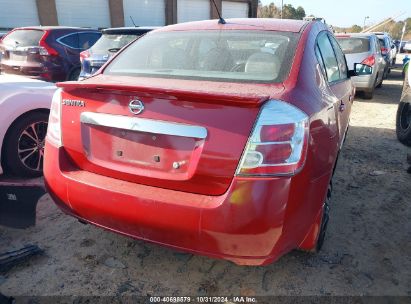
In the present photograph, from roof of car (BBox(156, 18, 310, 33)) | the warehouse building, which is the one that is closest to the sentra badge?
roof of car (BBox(156, 18, 310, 33))

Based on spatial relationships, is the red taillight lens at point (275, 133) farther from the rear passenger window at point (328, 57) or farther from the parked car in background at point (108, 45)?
the parked car in background at point (108, 45)

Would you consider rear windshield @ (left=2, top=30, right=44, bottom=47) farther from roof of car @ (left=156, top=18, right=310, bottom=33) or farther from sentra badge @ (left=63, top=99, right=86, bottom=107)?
sentra badge @ (left=63, top=99, right=86, bottom=107)

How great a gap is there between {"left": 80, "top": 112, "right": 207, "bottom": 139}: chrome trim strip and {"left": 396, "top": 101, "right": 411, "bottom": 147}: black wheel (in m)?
4.51

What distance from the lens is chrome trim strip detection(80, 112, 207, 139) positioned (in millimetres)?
1864

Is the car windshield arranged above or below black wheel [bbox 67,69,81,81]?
above

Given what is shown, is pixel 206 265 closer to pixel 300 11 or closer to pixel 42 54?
pixel 42 54

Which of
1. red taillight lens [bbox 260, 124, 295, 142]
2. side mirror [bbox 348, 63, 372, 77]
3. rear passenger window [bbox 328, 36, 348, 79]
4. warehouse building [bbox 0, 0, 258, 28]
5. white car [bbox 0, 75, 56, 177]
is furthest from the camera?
warehouse building [bbox 0, 0, 258, 28]

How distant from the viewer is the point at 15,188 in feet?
8.99

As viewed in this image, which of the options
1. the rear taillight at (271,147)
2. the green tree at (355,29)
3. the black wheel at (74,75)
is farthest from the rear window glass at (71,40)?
the green tree at (355,29)

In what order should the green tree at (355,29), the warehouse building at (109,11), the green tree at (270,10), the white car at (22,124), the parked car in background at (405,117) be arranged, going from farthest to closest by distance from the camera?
1. the green tree at (355,29)
2. the green tree at (270,10)
3. the warehouse building at (109,11)
4. the parked car in background at (405,117)
5. the white car at (22,124)

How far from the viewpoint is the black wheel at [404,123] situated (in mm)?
5266

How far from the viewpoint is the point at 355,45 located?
8828 millimetres

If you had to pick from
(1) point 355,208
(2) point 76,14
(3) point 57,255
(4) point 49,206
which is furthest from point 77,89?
(2) point 76,14

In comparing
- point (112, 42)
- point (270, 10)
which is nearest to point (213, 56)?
point (112, 42)
